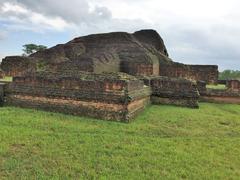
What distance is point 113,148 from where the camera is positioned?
18.1ft

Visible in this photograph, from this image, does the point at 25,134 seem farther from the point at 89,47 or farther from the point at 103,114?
the point at 89,47

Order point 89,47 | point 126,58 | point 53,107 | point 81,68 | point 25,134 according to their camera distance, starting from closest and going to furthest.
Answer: point 25,134 → point 53,107 → point 81,68 → point 126,58 → point 89,47

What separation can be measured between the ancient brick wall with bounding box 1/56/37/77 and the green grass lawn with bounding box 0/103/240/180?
10537 millimetres

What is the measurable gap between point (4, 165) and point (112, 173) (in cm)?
160

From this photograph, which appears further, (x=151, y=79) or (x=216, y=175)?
(x=151, y=79)

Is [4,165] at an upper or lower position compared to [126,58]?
lower

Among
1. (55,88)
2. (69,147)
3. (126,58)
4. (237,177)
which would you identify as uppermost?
(126,58)

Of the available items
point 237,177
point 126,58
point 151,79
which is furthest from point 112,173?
point 126,58

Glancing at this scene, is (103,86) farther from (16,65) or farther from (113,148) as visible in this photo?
(16,65)

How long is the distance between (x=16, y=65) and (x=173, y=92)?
36.6 feet

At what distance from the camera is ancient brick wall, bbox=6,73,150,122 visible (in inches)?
308

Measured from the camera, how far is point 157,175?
458cm

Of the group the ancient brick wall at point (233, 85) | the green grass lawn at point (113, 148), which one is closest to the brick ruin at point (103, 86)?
the green grass lawn at point (113, 148)

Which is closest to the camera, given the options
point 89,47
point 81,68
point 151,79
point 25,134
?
point 25,134
